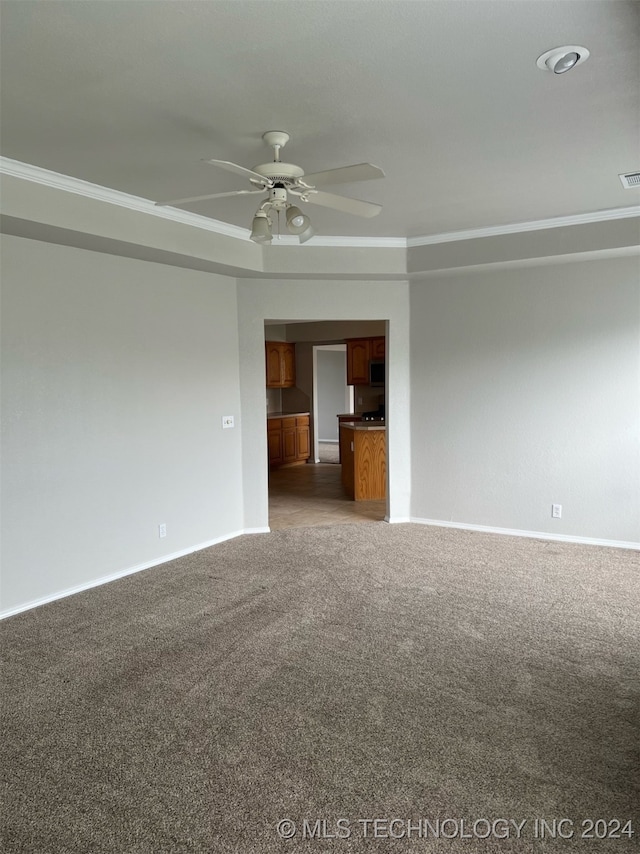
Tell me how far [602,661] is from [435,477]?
296 cm

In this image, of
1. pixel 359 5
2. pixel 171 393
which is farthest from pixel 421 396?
pixel 359 5

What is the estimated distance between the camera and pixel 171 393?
4.94m

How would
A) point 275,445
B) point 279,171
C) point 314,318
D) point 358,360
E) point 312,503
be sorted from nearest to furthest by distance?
point 279,171 → point 314,318 → point 312,503 → point 358,360 → point 275,445

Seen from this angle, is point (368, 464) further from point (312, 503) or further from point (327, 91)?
point (327, 91)

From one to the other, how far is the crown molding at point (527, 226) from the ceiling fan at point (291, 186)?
2306 mm

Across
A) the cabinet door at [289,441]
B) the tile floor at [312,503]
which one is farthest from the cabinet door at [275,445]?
the tile floor at [312,503]

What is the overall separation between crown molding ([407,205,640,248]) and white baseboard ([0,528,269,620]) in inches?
128

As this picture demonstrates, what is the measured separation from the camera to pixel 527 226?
15.9 feet

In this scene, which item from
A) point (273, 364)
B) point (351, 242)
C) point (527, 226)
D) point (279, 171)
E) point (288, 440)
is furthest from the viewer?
point (288, 440)

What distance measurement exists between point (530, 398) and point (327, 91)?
3.59m

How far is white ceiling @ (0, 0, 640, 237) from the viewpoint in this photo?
211 cm

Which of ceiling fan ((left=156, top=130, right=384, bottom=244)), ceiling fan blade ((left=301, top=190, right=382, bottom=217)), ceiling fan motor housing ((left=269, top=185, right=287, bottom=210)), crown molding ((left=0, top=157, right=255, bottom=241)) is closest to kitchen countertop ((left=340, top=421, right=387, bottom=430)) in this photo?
crown molding ((left=0, top=157, right=255, bottom=241))

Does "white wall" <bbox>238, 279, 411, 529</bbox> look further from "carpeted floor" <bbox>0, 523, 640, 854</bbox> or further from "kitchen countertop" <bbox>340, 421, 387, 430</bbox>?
"carpeted floor" <bbox>0, 523, 640, 854</bbox>

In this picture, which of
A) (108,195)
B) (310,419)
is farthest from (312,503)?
(108,195)
